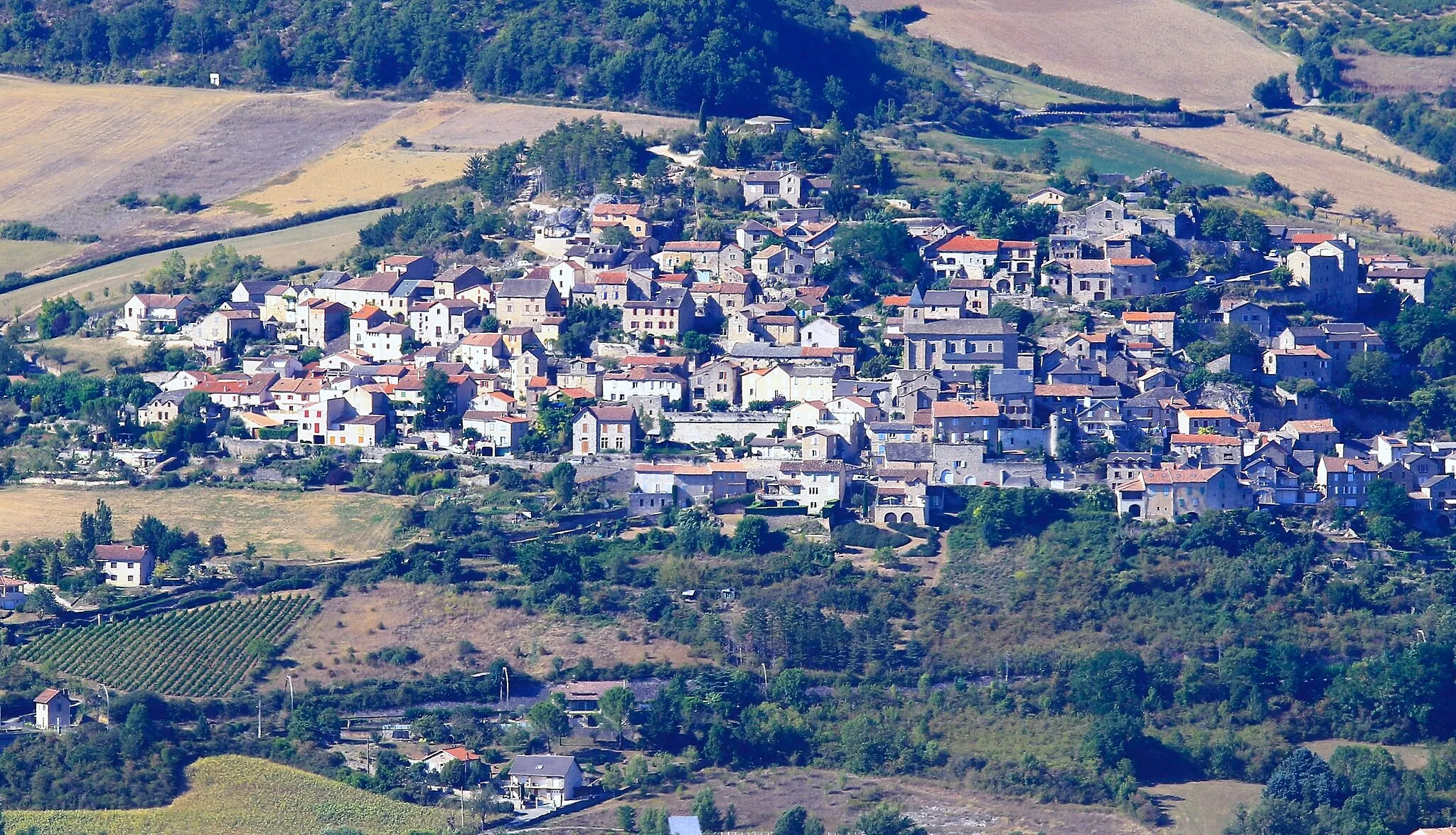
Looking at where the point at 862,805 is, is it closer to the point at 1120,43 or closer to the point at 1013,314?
the point at 1013,314

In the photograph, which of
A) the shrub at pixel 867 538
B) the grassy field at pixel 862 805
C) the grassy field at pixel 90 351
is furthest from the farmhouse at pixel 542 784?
the grassy field at pixel 90 351

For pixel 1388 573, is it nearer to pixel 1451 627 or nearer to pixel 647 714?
pixel 1451 627

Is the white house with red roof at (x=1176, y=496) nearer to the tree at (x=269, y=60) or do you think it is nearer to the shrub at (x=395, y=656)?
the shrub at (x=395, y=656)

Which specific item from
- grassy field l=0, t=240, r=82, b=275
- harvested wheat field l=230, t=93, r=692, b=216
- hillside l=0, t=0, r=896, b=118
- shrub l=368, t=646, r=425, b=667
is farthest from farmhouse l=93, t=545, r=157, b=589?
hillside l=0, t=0, r=896, b=118

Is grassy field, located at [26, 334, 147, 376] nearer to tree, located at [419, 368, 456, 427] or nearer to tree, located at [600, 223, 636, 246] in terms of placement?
tree, located at [419, 368, 456, 427]

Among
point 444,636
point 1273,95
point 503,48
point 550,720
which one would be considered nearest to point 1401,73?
point 1273,95

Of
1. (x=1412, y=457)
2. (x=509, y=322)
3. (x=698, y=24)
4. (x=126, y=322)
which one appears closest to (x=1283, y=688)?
(x=1412, y=457)
